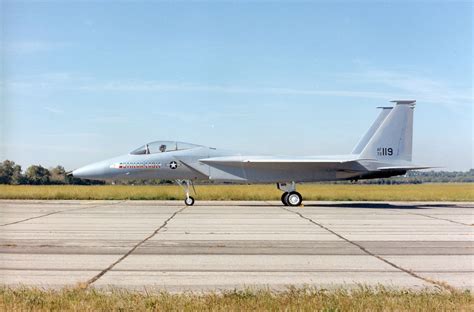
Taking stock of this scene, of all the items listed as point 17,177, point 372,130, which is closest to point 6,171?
point 17,177

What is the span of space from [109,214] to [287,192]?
9.17 meters

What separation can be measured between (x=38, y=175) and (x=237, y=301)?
50.7m

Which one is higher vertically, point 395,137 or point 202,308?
point 395,137

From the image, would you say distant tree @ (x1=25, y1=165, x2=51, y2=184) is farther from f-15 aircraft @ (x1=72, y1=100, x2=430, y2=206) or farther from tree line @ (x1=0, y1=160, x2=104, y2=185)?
f-15 aircraft @ (x1=72, y1=100, x2=430, y2=206)

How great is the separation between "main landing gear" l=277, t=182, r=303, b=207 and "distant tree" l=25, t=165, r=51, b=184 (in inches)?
1340

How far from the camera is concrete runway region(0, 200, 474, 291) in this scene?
7.40 meters

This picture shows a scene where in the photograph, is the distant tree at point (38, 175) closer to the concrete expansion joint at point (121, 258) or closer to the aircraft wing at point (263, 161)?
the aircraft wing at point (263, 161)

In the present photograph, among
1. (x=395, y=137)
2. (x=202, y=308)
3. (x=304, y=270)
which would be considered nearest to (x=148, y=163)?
(x=395, y=137)

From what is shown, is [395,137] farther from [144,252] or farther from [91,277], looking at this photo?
[91,277]

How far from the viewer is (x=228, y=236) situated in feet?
39.8

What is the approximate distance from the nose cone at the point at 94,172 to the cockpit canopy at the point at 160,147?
1368mm

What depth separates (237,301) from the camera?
594 cm

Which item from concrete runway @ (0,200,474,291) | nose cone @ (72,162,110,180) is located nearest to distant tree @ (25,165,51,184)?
nose cone @ (72,162,110,180)

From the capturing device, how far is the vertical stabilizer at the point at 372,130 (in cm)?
2505
